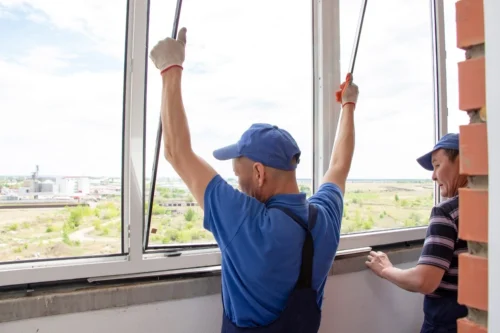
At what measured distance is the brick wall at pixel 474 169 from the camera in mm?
708

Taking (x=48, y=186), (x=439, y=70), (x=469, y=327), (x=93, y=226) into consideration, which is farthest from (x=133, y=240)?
(x=439, y=70)

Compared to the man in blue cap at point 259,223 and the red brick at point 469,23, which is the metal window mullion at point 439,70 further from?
the red brick at point 469,23

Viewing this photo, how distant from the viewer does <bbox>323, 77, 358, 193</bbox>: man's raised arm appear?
1.43 meters

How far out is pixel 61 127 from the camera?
1.28 metres

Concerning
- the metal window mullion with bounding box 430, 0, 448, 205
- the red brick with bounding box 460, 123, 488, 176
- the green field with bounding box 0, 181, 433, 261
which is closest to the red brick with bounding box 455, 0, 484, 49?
the red brick with bounding box 460, 123, 488, 176

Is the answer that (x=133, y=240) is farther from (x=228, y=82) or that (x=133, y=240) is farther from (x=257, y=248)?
(x=228, y=82)

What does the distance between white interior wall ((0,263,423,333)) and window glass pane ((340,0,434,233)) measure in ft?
1.08

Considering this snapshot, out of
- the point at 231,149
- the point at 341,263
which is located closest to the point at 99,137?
the point at 231,149

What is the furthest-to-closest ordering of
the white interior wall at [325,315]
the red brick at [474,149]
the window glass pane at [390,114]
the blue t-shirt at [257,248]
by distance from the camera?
the window glass pane at [390,114] < the white interior wall at [325,315] < the blue t-shirt at [257,248] < the red brick at [474,149]

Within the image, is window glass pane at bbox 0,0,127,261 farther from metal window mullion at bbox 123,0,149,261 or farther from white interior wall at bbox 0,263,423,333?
white interior wall at bbox 0,263,423,333

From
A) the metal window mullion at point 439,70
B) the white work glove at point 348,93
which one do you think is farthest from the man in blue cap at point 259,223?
the metal window mullion at point 439,70

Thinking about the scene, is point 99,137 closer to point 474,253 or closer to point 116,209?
point 116,209

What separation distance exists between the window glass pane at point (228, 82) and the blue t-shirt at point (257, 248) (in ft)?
1.65

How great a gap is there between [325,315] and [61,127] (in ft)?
4.56
